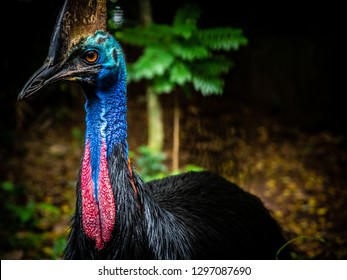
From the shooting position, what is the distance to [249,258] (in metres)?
2.81

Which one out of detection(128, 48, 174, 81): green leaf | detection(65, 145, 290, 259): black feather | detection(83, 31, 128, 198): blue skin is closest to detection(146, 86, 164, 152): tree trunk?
detection(128, 48, 174, 81): green leaf

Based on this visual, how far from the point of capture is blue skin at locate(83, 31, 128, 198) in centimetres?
208

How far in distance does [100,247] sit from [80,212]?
0.17 metres

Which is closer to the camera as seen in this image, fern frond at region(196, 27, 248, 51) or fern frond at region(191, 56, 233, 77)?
fern frond at region(196, 27, 248, 51)

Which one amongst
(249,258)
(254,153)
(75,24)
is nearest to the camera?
(75,24)

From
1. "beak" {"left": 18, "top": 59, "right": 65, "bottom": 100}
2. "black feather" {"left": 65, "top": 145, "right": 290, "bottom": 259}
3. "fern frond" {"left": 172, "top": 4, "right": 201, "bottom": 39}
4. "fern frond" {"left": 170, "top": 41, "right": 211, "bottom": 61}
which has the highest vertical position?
"fern frond" {"left": 172, "top": 4, "right": 201, "bottom": 39}

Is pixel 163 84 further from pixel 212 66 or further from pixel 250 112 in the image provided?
pixel 250 112

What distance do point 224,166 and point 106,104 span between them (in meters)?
2.25

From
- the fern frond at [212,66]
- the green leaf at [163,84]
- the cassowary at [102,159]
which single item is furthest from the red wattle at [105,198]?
the green leaf at [163,84]

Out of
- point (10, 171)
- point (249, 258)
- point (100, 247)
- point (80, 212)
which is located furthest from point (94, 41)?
point (10, 171)

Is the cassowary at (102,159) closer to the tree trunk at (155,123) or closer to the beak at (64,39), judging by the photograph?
the beak at (64,39)

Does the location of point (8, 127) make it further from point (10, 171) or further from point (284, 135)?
point (284, 135)

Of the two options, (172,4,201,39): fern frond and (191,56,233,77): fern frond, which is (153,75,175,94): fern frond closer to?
(191,56,233,77): fern frond

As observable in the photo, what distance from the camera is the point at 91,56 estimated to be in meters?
2.06
